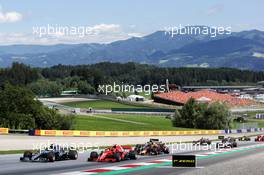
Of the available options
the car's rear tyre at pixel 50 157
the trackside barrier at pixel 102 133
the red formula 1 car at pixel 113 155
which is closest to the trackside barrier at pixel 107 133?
the trackside barrier at pixel 102 133

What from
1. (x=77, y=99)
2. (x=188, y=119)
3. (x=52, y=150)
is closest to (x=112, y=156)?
(x=52, y=150)

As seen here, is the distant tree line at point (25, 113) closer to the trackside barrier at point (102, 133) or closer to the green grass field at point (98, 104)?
the trackside barrier at point (102, 133)

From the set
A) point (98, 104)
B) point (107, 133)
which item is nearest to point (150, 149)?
point (107, 133)

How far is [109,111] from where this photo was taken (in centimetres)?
12050

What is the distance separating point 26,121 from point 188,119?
139 ft

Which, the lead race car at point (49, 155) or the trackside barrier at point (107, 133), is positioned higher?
the trackside barrier at point (107, 133)

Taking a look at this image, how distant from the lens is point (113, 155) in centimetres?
2702

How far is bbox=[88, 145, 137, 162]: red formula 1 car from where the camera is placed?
27.0 meters

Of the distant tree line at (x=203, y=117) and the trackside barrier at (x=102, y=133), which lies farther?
the distant tree line at (x=203, y=117)

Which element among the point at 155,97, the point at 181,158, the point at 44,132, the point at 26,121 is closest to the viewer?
the point at 181,158

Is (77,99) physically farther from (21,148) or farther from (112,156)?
(112,156)

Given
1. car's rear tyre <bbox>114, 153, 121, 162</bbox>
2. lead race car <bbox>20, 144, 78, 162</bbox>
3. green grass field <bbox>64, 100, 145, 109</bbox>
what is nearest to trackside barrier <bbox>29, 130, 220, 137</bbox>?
lead race car <bbox>20, 144, 78, 162</bbox>

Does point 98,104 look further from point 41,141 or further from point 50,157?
point 50,157

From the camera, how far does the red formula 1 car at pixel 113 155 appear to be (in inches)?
1063
